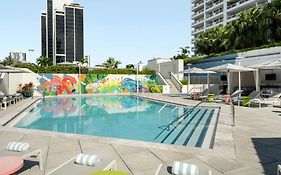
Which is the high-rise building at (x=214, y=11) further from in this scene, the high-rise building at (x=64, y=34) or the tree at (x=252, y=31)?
the high-rise building at (x=64, y=34)

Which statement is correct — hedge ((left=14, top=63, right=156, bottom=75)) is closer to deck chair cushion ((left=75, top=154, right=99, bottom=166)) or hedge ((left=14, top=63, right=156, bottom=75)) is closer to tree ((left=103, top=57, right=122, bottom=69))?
tree ((left=103, top=57, right=122, bottom=69))

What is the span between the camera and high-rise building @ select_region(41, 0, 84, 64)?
107 m

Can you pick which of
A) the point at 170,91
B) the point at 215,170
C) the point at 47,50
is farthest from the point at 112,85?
the point at 47,50

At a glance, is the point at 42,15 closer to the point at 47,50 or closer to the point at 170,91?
the point at 47,50

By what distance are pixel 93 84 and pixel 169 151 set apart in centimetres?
2537

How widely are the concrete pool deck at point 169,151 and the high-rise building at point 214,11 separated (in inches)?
2082

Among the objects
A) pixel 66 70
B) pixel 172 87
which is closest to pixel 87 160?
pixel 66 70

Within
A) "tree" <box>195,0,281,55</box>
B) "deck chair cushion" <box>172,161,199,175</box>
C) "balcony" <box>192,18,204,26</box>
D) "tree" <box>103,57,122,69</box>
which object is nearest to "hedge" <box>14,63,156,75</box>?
"tree" <box>195,0,281,55</box>

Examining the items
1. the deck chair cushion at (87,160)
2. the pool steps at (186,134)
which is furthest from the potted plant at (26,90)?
the deck chair cushion at (87,160)

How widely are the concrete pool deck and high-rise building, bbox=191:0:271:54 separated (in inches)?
2082

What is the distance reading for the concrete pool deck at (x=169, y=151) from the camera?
509 centimetres

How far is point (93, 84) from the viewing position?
100ft

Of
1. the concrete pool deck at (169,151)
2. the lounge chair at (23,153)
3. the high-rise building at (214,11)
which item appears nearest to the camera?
the lounge chair at (23,153)

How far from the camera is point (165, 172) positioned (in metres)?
4.13
